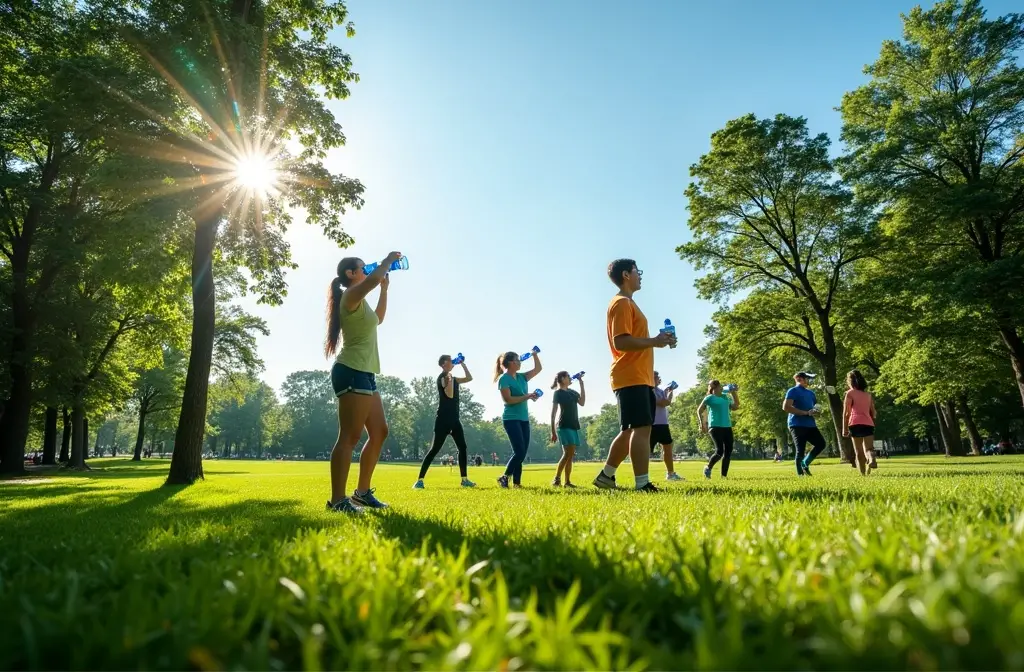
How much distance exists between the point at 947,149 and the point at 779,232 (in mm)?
6502

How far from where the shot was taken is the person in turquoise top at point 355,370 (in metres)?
5.11

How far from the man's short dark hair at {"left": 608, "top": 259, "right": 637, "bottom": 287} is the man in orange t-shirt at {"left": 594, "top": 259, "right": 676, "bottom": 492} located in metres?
0.08

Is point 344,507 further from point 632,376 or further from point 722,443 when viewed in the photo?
point 722,443

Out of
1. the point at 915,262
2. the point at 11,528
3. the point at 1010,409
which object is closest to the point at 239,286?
the point at 11,528

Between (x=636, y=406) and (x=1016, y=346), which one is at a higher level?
(x=1016, y=346)

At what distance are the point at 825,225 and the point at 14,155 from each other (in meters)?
35.2

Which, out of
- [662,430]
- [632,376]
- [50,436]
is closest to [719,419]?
[662,430]

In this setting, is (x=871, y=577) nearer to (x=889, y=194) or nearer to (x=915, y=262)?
(x=889, y=194)

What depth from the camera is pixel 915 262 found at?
2319 centimetres

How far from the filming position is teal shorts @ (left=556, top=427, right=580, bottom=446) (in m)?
10.6

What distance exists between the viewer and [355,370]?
5.30 m

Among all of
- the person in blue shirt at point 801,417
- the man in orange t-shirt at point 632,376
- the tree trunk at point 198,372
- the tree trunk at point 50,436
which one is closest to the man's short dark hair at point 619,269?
the man in orange t-shirt at point 632,376

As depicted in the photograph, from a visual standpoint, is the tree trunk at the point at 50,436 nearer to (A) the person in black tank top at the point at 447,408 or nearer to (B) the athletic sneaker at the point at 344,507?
(A) the person in black tank top at the point at 447,408

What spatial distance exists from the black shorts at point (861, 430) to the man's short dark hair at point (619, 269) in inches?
312
